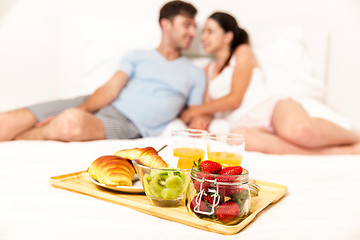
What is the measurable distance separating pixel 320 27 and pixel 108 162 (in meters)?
1.32

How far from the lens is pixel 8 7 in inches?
60.5

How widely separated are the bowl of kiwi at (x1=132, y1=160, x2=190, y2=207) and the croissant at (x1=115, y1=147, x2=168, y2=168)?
18mm

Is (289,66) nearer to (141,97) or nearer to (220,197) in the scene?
(141,97)

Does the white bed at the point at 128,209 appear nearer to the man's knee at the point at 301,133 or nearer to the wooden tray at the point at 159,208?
the wooden tray at the point at 159,208

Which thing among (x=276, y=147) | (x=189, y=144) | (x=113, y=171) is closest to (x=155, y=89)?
(x=276, y=147)

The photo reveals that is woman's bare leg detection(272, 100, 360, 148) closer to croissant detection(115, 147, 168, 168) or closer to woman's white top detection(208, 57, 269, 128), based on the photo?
woman's white top detection(208, 57, 269, 128)

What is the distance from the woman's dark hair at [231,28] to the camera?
1256mm

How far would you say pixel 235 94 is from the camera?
1253mm

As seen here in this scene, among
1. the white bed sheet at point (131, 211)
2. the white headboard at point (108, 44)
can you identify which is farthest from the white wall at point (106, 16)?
the white bed sheet at point (131, 211)

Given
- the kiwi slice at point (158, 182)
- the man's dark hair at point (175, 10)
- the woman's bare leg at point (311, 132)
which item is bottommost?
the woman's bare leg at point (311, 132)

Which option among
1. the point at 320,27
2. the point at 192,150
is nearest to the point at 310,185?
the point at 192,150

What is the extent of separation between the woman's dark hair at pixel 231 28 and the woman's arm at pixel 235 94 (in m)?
0.04

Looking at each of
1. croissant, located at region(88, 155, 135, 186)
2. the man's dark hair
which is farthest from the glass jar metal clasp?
the man's dark hair

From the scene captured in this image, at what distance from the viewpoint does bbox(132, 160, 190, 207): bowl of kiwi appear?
0.49m
